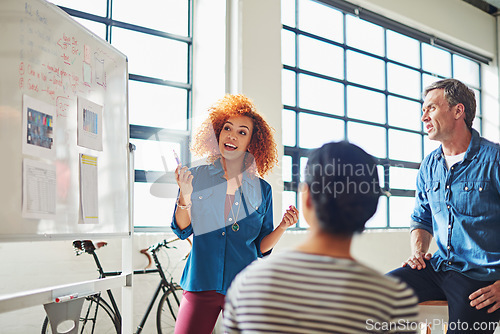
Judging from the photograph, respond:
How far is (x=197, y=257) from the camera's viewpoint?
1844mm

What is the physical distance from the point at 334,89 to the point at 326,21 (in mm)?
621

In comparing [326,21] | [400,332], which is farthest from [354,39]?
[400,332]

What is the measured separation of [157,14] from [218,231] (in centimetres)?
223

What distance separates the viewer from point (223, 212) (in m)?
1.90

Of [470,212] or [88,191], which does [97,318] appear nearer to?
[88,191]

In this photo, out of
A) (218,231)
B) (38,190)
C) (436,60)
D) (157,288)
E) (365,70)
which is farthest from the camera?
(436,60)

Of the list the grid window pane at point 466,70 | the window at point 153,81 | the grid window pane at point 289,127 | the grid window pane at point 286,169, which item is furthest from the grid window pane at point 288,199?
the grid window pane at point 466,70

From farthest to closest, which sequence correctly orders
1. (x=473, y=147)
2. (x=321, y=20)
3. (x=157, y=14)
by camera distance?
(x=321, y=20)
(x=157, y=14)
(x=473, y=147)

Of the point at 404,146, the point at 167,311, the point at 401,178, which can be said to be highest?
the point at 404,146

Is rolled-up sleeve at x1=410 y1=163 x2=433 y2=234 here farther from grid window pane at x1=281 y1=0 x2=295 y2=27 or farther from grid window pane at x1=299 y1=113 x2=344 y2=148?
grid window pane at x1=281 y1=0 x2=295 y2=27

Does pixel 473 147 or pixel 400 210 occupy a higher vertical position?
pixel 473 147

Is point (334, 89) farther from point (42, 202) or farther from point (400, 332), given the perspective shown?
point (400, 332)

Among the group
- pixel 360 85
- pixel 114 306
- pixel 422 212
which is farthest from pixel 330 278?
pixel 360 85

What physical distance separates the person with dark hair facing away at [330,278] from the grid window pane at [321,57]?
3.40 metres
